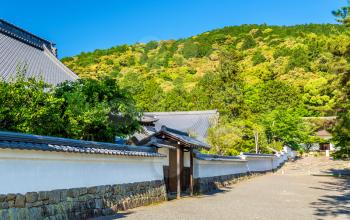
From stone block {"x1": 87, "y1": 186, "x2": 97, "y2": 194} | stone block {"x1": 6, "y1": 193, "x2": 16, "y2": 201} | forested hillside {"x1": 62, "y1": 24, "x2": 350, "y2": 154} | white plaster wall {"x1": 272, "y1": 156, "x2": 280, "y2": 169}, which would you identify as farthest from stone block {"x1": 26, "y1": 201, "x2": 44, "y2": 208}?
white plaster wall {"x1": 272, "y1": 156, "x2": 280, "y2": 169}

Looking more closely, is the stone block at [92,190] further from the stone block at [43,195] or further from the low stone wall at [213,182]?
the low stone wall at [213,182]

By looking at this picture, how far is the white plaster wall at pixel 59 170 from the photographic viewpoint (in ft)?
21.2

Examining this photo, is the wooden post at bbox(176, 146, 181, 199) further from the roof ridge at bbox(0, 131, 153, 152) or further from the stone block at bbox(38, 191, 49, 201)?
the stone block at bbox(38, 191, 49, 201)

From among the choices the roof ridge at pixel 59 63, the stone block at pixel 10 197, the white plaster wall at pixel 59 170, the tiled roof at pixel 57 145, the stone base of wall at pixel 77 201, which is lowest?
the stone base of wall at pixel 77 201

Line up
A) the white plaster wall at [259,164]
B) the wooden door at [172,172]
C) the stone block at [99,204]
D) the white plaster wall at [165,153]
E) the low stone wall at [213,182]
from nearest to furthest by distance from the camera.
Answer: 1. the stone block at [99,204]
2. the white plaster wall at [165,153]
3. the wooden door at [172,172]
4. the low stone wall at [213,182]
5. the white plaster wall at [259,164]

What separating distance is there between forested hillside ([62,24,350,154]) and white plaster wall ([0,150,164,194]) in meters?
4.01

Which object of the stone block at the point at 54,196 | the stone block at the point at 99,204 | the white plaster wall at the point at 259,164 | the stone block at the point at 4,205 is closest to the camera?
the stone block at the point at 4,205

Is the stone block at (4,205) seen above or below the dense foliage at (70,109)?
below

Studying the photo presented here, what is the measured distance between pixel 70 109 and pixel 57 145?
3729mm

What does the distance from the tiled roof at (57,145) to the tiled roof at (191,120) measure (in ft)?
76.6

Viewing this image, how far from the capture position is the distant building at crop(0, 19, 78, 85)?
1640cm

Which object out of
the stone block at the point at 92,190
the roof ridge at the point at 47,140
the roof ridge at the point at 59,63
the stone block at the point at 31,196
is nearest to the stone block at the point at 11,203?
the stone block at the point at 31,196

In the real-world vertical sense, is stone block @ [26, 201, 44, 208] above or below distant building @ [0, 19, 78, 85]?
below

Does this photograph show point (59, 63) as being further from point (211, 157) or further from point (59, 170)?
point (59, 170)
